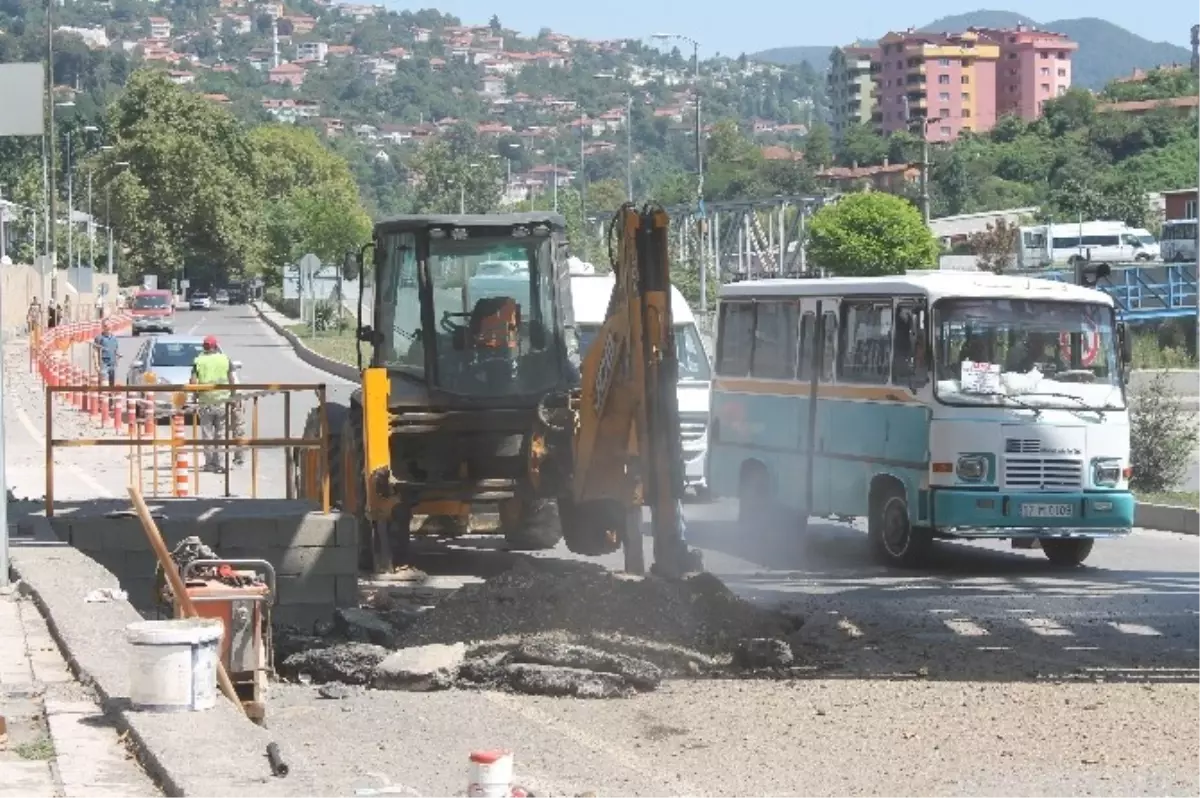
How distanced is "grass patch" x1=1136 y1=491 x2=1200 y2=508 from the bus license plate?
4.56m

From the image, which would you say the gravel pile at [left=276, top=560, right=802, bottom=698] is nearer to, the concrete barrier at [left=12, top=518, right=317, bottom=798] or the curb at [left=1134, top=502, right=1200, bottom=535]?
the concrete barrier at [left=12, top=518, right=317, bottom=798]

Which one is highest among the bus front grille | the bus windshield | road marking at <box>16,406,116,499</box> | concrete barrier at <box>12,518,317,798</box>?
the bus windshield

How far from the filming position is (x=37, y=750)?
29.4ft

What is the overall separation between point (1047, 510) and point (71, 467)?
16.9m

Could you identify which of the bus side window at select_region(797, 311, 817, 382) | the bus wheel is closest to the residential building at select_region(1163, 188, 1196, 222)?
the bus side window at select_region(797, 311, 817, 382)

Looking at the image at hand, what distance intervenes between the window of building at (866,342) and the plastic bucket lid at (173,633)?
9916 mm

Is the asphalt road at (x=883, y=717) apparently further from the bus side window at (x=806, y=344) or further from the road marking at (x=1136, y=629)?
the bus side window at (x=806, y=344)

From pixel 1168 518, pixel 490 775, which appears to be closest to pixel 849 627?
pixel 490 775

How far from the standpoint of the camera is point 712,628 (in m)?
13.8

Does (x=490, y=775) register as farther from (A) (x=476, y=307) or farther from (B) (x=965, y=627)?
(A) (x=476, y=307)

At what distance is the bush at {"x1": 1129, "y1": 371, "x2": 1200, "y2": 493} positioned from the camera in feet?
80.9

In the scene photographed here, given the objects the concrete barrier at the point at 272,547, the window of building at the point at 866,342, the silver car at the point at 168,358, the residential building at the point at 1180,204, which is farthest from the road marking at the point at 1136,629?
the residential building at the point at 1180,204

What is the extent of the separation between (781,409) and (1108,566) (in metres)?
3.49

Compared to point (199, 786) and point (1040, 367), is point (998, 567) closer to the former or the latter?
point (1040, 367)
